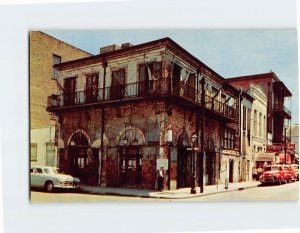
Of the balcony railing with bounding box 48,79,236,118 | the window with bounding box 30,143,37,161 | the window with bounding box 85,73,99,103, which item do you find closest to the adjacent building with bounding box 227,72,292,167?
the balcony railing with bounding box 48,79,236,118

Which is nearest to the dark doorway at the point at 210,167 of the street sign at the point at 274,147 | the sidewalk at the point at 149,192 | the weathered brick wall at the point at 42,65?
the sidewalk at the point at 149,192

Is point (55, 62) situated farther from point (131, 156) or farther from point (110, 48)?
point (131, 156)

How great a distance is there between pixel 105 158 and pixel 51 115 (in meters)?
1.11

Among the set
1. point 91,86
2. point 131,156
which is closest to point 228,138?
point 131,156

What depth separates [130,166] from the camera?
7605mm

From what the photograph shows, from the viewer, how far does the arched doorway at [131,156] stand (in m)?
7.55

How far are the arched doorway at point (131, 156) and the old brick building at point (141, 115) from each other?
0.05 feet

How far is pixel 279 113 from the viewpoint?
25.5 ft

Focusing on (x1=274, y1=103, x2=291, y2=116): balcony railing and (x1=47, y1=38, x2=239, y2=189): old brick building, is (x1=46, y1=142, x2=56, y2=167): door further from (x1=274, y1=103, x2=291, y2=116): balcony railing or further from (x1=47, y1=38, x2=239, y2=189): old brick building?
(x1=274, y1=103, x2=291, y2=116): balcony railing

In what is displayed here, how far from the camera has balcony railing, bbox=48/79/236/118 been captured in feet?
24.5

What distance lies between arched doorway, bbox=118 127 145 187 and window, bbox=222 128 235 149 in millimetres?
1407

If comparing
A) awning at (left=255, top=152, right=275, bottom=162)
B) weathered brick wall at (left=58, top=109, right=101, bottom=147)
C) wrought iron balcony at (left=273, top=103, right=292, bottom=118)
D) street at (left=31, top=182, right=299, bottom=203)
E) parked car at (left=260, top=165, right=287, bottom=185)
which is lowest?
street at (left=31, top=182, right=299, bottom=203)
